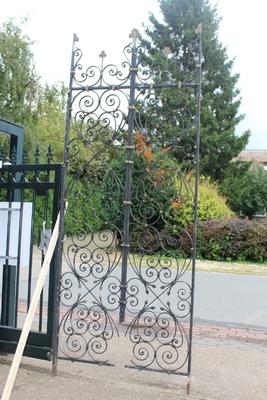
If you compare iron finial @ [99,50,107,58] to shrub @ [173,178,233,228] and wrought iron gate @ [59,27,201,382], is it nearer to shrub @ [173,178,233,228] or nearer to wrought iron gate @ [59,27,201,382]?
wrought iron gate @ [59,27,201,382]

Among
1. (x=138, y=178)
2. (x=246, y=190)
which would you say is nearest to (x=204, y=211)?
(x=138, y=178)

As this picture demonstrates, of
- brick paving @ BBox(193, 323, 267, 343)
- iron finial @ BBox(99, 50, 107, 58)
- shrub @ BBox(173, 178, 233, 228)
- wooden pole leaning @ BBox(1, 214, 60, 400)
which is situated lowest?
brick paving @ BBox(193, 323, 267, 343)

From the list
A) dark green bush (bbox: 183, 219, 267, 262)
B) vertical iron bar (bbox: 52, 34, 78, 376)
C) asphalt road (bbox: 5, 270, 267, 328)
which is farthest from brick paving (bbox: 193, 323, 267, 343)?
dark green bush (bbox: 183, 219, 267, 262)

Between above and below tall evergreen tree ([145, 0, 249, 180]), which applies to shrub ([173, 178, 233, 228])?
below

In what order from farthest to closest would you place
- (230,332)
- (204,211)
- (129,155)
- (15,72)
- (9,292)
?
(15,72) < (204,211) < (230,332) < (9,292) < (129,155)

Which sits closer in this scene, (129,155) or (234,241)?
(129,155)

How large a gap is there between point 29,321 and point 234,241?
12.2 metres

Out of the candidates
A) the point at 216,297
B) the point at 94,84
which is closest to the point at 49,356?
the point at 94,84

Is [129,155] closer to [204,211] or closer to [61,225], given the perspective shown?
[61,225]

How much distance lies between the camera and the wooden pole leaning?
139 inches

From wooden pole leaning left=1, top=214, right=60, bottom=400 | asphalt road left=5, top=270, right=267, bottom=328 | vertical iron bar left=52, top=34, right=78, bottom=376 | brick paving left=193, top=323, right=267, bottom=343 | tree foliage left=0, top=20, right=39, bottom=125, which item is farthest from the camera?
tree foliage left=0, top=20, right=39, bottom=125

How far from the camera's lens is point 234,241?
15.4 meters

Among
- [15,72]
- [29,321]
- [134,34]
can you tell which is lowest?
[29,321]

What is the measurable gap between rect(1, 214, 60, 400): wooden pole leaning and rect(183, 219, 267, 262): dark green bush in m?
11.3
